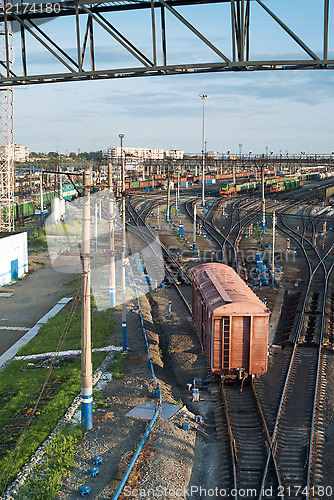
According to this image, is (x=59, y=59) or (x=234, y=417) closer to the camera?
(x=59, y=59)

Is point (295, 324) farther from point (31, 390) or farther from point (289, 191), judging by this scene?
point (289, 191)

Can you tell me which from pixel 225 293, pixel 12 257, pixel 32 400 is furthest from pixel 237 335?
pixel 12 257

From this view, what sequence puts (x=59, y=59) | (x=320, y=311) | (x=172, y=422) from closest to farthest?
(x=59, y=59) < (x=172, y=422) < (x=320, y=311)

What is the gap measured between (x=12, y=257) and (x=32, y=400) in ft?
67.8

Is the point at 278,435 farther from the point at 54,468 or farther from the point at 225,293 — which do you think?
the point at 54,468

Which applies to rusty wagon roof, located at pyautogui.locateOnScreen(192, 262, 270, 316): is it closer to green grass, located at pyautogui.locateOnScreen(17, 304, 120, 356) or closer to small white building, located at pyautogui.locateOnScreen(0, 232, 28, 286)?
green grass, located at pyautogui.locateOnScreen(17, 304, 120, 356)

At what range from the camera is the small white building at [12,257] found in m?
33.7

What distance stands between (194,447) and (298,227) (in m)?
41.5

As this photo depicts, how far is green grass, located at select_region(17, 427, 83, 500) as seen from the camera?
10553 millimetres

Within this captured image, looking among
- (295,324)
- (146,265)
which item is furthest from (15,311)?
(295,324)

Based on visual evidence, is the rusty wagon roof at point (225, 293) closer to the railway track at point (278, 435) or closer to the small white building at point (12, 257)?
the railway track at point (278, 435)

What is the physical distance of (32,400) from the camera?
619 inches

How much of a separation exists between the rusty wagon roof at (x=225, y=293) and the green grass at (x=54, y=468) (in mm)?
5568

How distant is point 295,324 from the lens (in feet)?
74.2
